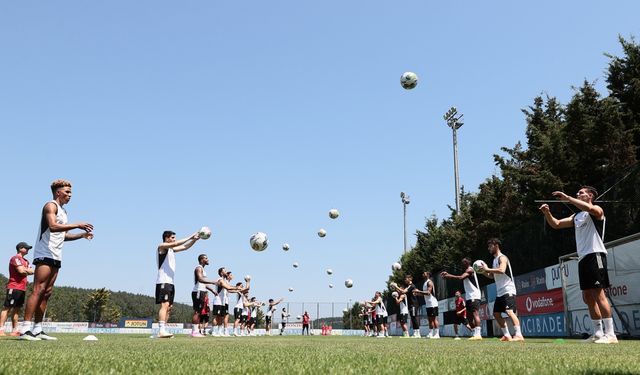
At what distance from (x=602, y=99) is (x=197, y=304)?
19.2 metres

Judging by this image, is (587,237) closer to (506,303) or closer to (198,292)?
(506,303)

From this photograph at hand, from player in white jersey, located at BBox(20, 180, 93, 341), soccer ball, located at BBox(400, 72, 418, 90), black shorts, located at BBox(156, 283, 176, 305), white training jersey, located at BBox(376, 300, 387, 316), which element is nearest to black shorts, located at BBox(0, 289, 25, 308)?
black shorts, located at BBox(156, 283, 176, 305)

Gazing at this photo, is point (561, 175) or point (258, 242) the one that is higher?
point (561, 175)

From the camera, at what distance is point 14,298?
994cm

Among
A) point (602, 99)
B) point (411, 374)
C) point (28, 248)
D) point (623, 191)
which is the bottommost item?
point (411, 374)

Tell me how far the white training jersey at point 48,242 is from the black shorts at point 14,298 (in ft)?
14.1

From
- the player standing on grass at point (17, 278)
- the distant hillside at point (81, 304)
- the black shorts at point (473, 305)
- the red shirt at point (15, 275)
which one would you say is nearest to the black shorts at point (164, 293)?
the player standing on grass at point (17, 278)

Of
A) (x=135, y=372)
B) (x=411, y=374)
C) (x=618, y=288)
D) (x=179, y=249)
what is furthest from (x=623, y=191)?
(x=135, y=372)

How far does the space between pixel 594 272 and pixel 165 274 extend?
299 inches

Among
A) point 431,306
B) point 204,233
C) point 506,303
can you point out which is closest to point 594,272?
point 506,303

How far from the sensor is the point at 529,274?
1520 cm

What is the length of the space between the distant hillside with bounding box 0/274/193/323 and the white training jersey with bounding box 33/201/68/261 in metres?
111

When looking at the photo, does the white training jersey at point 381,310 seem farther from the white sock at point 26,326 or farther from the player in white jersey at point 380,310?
the white sock at point 26,326

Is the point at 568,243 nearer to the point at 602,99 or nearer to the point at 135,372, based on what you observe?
the point at 602,99
